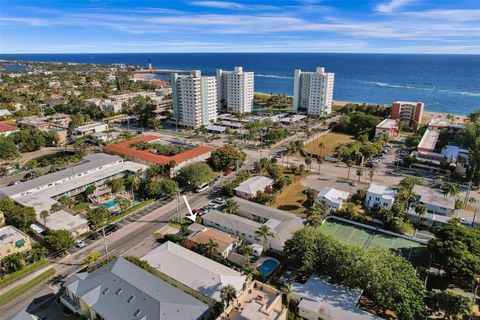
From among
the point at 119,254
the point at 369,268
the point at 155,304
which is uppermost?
the point at 369,268

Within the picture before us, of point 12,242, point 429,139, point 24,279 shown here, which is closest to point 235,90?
point 429,139

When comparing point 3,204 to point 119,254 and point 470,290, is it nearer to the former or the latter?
point 119,254

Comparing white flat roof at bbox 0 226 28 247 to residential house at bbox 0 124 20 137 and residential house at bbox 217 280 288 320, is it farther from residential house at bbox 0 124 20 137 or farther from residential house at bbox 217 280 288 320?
residential house at bbox 0 124 20 137

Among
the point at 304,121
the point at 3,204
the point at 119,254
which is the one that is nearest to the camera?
the point at 119,254

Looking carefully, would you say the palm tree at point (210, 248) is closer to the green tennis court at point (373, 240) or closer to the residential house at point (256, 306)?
Result: the residential house at point (256, 306)

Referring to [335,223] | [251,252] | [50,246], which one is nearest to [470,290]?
[335,223]

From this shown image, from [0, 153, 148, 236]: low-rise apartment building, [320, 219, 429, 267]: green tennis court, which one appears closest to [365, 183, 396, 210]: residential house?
[320, 219, 429, 267]: green tennis court
